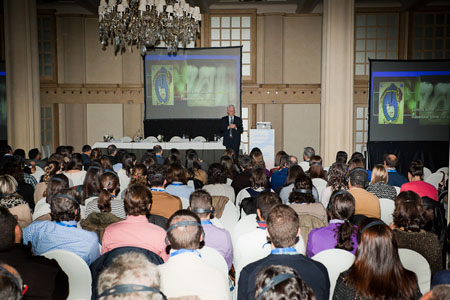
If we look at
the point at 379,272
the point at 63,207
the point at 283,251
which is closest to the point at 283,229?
the point at 283,251

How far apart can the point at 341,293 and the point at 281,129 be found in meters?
11.9

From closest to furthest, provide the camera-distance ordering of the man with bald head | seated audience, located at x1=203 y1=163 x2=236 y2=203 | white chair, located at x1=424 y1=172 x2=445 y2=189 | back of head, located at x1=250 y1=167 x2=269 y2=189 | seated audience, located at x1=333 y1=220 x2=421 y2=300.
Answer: seated audience, located at x1=333 y1=220 x2=421 y2=300 → back of head, located at x1=250 y1=167 x2=269 y2=189 → seated audience, located at x1=203 y1=163 x2=236 y2=203 → the man with bald head → white chair, located at x1=424 y1=172 x2=445 y2=189

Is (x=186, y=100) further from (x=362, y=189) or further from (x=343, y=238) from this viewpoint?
(x=343, y=238)

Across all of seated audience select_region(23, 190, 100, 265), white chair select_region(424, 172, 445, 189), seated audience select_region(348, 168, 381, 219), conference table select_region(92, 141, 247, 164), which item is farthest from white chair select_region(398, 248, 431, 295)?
conference table select_region(92, 141, 247, 164)

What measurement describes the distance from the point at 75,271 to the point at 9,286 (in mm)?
1268

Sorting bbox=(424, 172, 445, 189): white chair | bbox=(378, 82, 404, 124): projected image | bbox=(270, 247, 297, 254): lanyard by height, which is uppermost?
bbox=(378, 82, 404, 124): projected image

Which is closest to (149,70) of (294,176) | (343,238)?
(294,176)

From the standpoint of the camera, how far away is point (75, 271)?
2574 mm

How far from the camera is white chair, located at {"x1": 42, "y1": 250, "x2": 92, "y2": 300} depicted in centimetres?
254

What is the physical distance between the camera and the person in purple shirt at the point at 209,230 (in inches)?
125

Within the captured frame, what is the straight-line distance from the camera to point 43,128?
13.8 meters

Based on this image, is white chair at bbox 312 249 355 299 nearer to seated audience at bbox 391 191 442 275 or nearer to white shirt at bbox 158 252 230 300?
seated audience at bbox 391 191 442 275

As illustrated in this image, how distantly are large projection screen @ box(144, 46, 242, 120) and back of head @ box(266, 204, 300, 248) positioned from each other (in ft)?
37.1

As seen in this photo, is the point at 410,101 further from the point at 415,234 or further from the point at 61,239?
the point at 61,239
